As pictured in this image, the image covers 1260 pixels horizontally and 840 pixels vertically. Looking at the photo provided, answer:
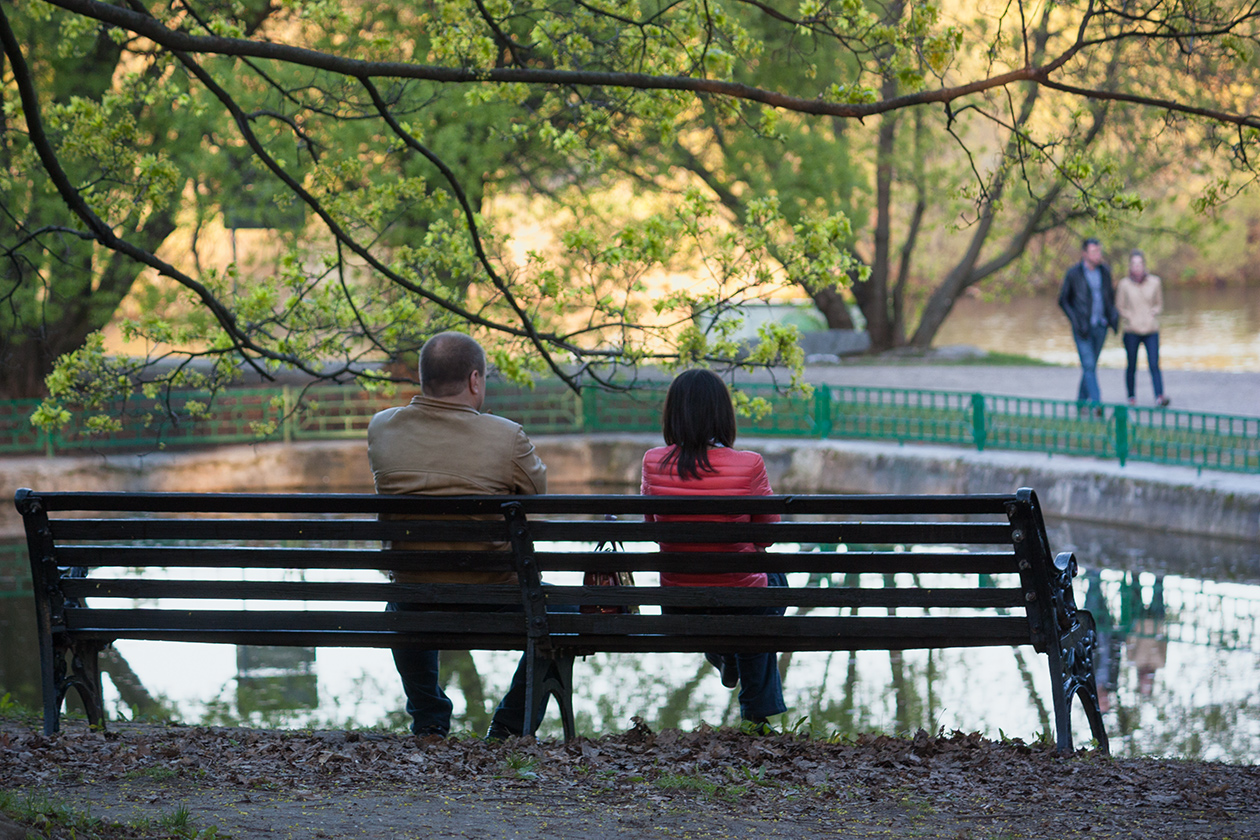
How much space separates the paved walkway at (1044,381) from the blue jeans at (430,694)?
12408 mm

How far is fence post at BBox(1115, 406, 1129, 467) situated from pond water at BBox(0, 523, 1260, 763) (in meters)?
2.50

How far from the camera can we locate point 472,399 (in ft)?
15.4

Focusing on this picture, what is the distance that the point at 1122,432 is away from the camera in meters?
12.4

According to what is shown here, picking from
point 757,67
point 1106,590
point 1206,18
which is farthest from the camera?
point 757,67

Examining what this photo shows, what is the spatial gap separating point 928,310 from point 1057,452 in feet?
40.3

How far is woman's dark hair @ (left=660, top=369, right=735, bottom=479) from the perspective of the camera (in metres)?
4.79

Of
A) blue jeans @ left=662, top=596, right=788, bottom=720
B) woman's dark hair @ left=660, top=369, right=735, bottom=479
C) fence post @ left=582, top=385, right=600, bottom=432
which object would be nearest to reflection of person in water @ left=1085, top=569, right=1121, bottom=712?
blue jeans @ left=662, top=596, right=788, bottom=720

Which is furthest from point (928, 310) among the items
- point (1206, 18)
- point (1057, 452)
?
point (1206, 18)

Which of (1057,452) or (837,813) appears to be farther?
(1057,452)

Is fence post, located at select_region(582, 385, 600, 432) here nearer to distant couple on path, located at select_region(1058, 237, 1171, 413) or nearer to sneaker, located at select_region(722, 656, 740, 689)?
distant couple on path, located at select_region(1058, 237, 1171, 413)

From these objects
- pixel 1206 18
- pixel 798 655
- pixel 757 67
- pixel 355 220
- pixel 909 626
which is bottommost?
pixel 798 655

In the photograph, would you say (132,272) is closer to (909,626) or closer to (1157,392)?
(1157,392)

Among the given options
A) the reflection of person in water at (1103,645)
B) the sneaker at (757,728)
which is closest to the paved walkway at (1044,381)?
the reflection of person in water at (1103,645)

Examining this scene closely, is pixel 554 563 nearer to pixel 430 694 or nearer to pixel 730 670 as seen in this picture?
pixel 430 694
